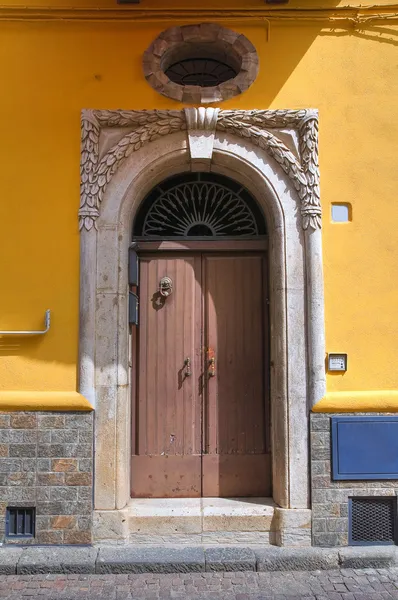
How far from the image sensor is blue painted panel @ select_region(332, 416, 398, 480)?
476 centimetres

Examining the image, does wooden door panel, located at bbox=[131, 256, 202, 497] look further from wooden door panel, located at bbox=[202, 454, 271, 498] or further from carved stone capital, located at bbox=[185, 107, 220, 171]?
carved stone capital, located at bbox=[185, 107, 220, 171]

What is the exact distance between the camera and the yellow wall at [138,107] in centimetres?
486

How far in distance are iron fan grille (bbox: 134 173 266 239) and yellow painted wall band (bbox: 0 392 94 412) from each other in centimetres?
177

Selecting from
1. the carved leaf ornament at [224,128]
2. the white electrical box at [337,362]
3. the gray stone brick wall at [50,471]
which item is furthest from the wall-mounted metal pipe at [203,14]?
the gray stone brick wall at [50,471]

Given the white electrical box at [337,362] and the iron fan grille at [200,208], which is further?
the iron fan grille at [200,208]

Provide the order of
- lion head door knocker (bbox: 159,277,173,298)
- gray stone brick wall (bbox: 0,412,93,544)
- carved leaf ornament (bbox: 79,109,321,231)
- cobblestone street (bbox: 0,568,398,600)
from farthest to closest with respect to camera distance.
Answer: lion head door knocker (bbox: 159,277,173,298) < carved leaf ornament (bbox: 79,109,321,231) < gray stone brick wall (bbox: 0,412,93,544) < cobblestone street (bbox: 0,568,398,600)

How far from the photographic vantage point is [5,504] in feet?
15.4

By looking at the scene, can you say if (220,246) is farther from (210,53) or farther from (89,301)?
(210,53)

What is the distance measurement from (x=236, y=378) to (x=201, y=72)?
10.5ft

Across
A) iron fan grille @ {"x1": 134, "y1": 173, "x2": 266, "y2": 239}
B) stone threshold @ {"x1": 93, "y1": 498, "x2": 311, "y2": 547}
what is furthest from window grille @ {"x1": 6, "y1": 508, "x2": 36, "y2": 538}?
iron fan grille @ {"x1": 134, "y1": 173, "x2": 266, "y2": 239}

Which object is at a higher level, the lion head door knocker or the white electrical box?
the lion head door knocker

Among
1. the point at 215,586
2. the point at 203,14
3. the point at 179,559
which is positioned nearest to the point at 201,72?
the point at 203,14

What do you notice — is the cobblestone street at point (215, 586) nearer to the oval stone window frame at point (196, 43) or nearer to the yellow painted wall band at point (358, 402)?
the yellow painted wall band at point (358, 402)

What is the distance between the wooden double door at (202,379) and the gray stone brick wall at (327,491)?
1.84 ft
